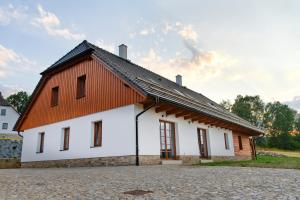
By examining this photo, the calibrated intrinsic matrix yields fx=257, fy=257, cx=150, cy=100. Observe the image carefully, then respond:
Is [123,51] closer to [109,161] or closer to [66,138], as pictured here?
[66,138]

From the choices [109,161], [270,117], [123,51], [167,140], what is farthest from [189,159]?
[270,117]

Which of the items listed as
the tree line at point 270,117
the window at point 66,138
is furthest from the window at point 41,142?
the tree line at point 270,117

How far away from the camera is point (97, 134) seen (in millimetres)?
12094

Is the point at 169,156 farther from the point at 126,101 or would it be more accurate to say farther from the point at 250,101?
the point at 250,101

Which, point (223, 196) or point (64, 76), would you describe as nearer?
point (223, 196)

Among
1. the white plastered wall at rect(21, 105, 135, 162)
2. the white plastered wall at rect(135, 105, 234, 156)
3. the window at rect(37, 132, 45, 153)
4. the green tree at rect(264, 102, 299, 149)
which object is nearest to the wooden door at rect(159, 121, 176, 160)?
the white plastered wall at rect(135, 105, 234, 156)

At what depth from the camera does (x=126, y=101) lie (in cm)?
1084

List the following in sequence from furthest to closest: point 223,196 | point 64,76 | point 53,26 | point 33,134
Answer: point 33,134 → point 64,76 → point 53,26 → point 223,196

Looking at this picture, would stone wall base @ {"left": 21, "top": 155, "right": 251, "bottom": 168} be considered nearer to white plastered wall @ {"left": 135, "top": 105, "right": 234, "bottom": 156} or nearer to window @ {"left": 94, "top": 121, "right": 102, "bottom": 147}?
white plastered wall @ {"left": 135, "top": 105, "right": 234, "bottom": 156}

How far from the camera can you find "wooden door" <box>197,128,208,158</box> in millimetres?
14664

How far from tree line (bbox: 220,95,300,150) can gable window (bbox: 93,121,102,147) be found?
45654 mm

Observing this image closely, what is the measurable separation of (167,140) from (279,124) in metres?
51.3

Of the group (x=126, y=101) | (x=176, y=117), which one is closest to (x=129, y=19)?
(x=126, y=101)

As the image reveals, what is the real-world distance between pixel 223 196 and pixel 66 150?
10.9 meters
